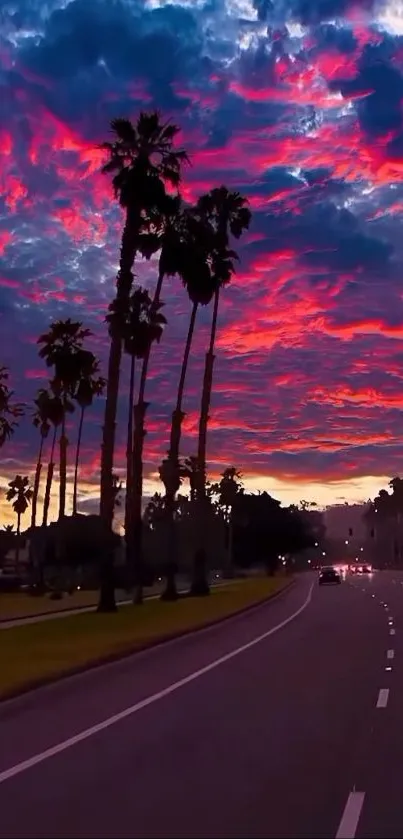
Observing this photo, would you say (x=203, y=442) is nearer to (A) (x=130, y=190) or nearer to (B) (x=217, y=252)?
(B) (x=217, y=252)

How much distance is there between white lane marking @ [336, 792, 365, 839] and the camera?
9.59 m

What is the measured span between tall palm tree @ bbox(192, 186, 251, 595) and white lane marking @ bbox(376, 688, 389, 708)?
4472cm

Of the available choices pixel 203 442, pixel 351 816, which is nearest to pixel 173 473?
pixel 203 442

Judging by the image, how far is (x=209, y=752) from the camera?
1376 cm

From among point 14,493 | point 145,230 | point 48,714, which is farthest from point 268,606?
point 14,493

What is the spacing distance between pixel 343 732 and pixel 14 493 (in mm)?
143710

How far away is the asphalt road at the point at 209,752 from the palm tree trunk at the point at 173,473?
113 ft

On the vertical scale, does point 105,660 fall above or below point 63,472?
below

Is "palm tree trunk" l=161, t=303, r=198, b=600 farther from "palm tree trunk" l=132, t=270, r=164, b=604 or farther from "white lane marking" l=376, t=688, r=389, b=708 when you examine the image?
"white lane marking" l=376, t=688, r=389, b=708

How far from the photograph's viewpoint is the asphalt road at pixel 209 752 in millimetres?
10133

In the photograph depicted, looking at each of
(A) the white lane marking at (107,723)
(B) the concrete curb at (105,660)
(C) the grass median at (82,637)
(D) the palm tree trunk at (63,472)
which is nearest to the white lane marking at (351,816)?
(A) the white lane marking at (107,723)

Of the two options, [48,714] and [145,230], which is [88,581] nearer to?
[145,230]

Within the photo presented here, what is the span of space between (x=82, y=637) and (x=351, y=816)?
22843 millimetres

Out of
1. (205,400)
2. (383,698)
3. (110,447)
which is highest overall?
(205,400)
